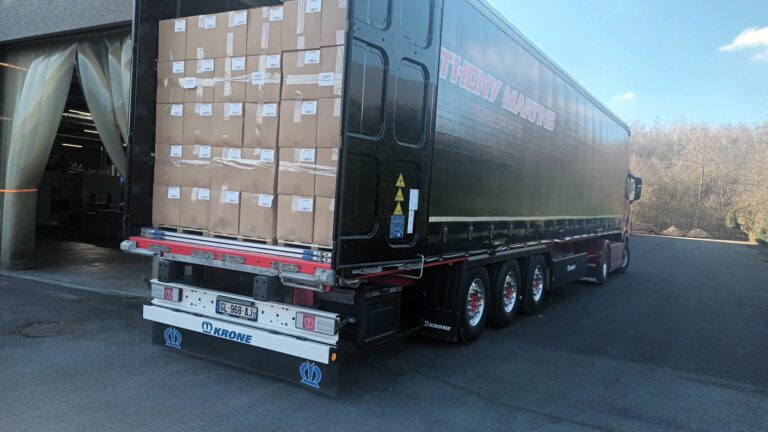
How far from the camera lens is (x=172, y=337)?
16.7 feet

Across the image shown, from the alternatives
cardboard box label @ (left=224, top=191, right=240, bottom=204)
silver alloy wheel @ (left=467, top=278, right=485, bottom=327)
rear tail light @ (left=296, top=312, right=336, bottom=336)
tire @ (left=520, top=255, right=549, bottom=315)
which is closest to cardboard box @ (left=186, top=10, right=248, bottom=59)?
cardboard box label @ (left=224, top=191, right=240, bottom=204)

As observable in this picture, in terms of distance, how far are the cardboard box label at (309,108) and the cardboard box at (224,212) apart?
1024 mm

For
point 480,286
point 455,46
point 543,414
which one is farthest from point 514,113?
point 543,414

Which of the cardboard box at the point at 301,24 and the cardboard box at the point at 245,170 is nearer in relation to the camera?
the cardboard box at the point at 301,24

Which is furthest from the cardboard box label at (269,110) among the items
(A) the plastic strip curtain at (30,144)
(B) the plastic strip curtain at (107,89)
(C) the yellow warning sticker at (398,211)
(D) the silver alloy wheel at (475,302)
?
(A) the plastic strip curtain at (30,144)

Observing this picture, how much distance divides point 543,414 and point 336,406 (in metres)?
1.80

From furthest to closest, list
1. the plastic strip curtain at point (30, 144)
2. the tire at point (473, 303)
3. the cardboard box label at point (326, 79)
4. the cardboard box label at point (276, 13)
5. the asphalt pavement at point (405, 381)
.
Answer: the plastic strip curtain at point (30, 144) < the tire at point (473, 303) < the cardboard box label at point (276, 13) < the cardboard box label at point (326, 79) < the asphalt pavement at point (405, 381)

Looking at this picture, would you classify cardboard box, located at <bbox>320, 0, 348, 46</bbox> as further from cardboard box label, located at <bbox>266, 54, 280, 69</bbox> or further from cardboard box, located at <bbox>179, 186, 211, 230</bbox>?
cardboard box, located at <bbox>179, 186, 211, 230</bbox>

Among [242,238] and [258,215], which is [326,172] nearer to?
[258,215]

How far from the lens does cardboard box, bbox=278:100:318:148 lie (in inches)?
168

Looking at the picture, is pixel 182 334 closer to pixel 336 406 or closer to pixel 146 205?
pixel 146 205

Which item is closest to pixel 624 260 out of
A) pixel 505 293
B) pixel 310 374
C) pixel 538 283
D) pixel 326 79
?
pixel 538 283

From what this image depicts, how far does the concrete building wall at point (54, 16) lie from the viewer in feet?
27.1

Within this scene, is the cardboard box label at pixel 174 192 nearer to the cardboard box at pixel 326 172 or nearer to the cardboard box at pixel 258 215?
the cardboard box at pixel 258 215
